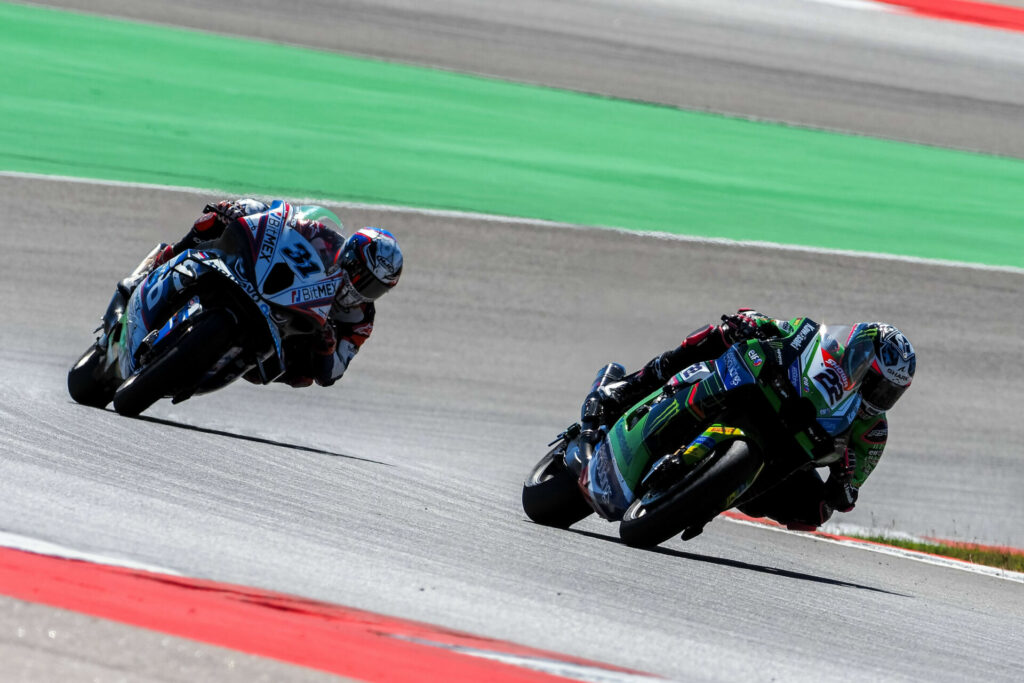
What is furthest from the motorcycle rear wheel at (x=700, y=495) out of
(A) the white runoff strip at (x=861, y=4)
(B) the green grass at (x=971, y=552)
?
(A) the white runoff strip at (x=861, y=4)

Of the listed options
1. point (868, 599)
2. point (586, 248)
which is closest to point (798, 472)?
point (868, 599)

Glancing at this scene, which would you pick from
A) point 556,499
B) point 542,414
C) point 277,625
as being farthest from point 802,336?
point 542,414

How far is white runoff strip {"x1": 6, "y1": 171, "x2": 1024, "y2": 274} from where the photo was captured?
12.7m

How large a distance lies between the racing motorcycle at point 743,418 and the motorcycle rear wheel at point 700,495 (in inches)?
0.7

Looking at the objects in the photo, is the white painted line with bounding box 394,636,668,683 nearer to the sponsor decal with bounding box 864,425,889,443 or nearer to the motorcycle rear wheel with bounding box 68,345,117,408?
the sponsor decal with bounding box 864,425,889,443

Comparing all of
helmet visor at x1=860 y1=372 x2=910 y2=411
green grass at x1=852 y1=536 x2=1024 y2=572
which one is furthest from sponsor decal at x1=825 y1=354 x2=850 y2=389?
green grass at x1=852 y1=536 x2=1024 y2=572

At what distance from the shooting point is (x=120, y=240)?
1209cm

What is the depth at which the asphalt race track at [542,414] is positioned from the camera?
482 centimetres

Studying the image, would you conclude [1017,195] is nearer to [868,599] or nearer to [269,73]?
[269,73]

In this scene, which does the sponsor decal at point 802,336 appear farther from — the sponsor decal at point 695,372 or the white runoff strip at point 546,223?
the white runoff strip at point 546,223

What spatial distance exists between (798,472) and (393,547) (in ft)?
8.16

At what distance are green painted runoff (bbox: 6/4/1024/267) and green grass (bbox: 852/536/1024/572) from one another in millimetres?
4508

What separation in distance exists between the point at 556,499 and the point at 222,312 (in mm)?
1874

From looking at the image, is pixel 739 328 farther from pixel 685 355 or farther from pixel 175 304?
pixel 175 304
